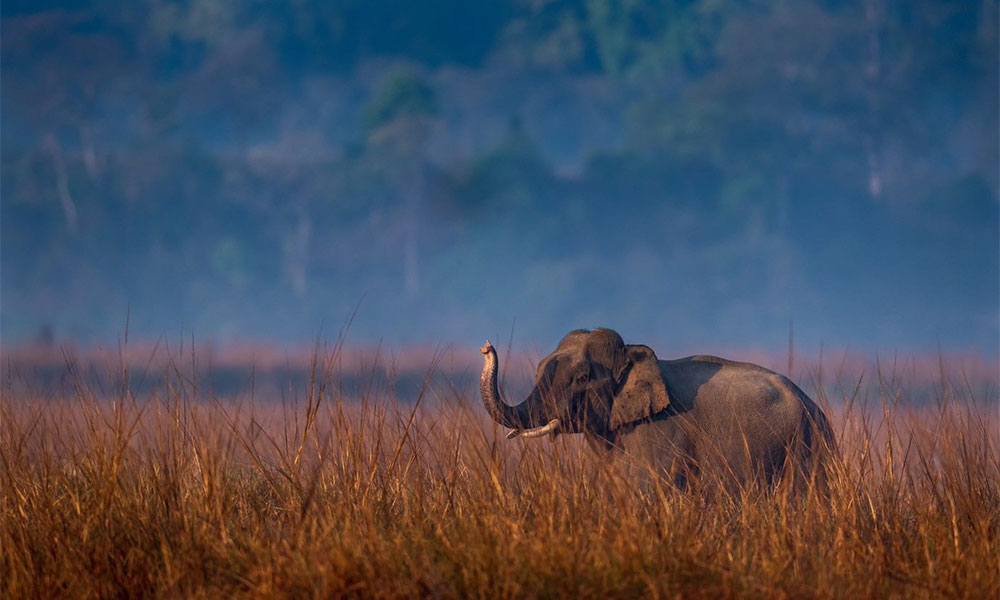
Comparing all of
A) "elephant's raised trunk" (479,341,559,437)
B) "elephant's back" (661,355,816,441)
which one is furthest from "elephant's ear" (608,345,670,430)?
"elephant's raised trunk" (479,341,559,437)

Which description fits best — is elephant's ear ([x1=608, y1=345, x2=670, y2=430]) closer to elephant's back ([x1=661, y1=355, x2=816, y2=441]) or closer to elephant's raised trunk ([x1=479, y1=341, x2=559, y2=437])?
elephant's back ([x1=661, y1=355, x2=816, y2=441])

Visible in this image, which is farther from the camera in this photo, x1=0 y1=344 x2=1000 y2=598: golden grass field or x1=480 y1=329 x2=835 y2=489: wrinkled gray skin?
x1=480 y1=329 x2=835 y2=489: wrinkled gray skin

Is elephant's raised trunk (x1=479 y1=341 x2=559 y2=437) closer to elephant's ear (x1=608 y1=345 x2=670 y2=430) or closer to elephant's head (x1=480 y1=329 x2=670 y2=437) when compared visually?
elephant's head (x1=480 y1=329 x2=670 y2=437)

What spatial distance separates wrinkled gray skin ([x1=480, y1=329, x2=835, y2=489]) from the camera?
22.3ft

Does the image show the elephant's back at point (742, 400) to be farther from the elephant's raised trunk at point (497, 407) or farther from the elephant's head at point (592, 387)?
the elephant's raised trunk at point (497, 407)

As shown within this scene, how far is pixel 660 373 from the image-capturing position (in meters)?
6.93

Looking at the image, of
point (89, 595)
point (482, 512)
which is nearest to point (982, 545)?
point (482, 512)

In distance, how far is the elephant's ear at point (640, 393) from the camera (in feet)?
22.5

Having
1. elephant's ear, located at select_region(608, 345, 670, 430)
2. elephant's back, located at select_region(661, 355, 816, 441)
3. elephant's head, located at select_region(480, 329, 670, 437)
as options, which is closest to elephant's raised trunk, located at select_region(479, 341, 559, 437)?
elephant's head, located at select_region(480, 329, 670, 437)

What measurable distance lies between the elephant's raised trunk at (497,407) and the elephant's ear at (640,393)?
60 centimetres

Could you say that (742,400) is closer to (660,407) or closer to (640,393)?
(660,407)

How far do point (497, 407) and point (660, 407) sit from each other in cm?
123

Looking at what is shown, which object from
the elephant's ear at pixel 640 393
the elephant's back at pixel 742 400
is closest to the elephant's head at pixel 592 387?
the elephant's ear at pixel 640 393

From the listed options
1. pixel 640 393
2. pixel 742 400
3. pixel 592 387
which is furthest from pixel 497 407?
pixel 742 400
